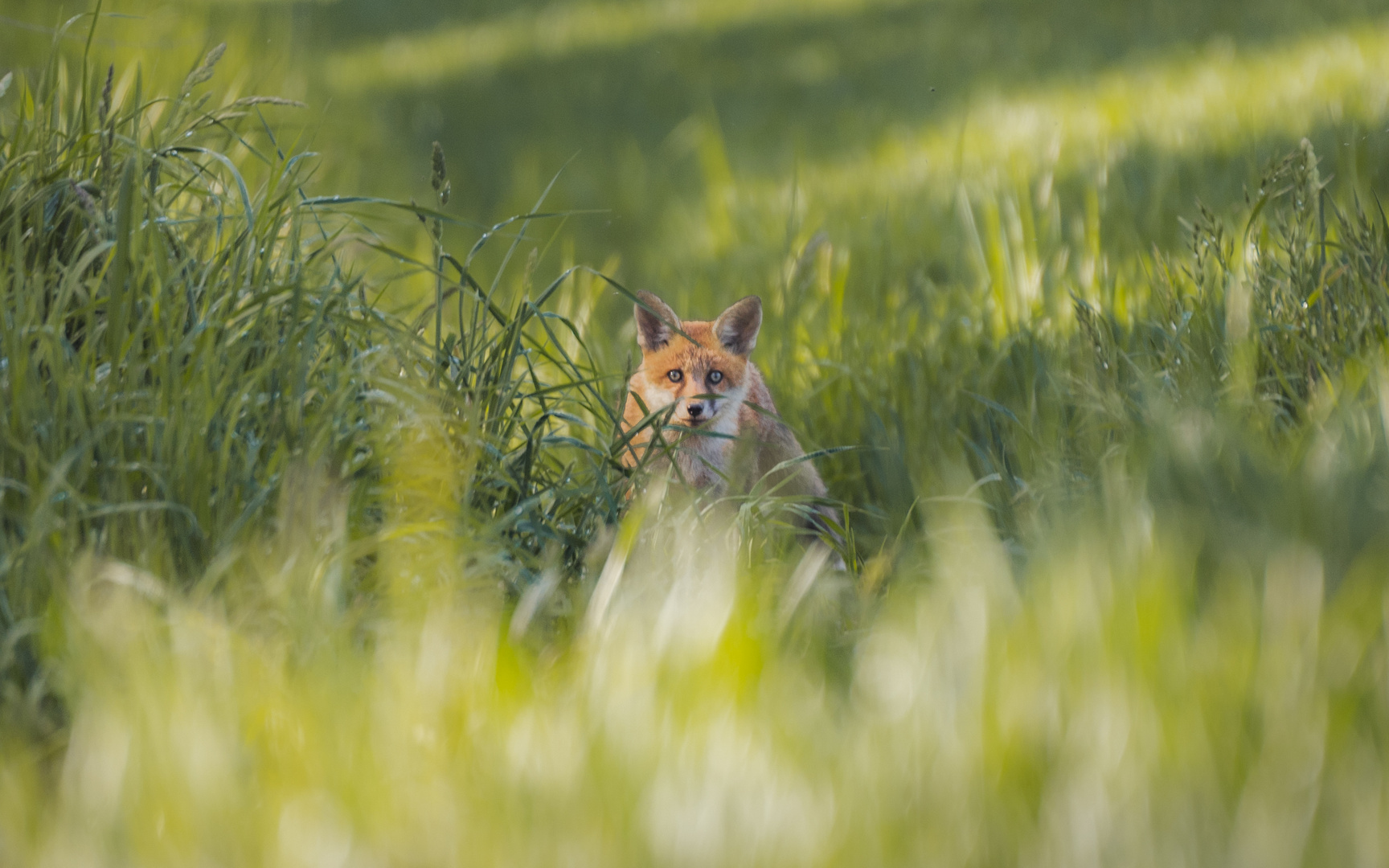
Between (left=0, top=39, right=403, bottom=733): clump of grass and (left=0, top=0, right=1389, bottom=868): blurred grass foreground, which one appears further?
(left=0, top=39, right=403, bottom=733): clump of grass

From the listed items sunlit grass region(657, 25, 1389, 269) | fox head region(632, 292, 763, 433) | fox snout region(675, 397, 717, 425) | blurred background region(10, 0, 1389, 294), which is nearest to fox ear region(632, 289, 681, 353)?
fox head region(632, 292, 763, 433)

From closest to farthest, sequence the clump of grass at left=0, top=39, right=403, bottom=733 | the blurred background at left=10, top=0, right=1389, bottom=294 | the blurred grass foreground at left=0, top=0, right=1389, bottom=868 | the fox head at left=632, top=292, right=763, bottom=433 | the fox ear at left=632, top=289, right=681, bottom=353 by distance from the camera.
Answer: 1. the blurred grass foreground at left=0, top=0, right=1389, bottom=868
2. the clump of grass at left=0, top=39, right=403, bottom=733
3. the fox head at left=632, top=292, right=763, bottom=433
4. the fox ear at left=632, top=289, right=681, bottom=353
5. the blurred background at left=10, top=0, right=1389, bottom=294

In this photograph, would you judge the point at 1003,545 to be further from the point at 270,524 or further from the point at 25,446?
the point at 25,446

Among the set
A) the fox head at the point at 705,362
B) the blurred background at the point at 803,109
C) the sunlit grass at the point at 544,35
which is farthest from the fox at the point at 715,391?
the sunlit grass at the point at 544,35

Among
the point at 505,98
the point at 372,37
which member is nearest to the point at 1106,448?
the point at 505,98

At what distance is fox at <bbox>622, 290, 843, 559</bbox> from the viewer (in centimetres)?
323

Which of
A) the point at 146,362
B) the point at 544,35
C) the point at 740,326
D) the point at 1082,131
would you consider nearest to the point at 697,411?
the point at 740,326

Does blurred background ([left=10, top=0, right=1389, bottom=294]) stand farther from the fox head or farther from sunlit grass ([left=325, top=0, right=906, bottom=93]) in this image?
the fox head

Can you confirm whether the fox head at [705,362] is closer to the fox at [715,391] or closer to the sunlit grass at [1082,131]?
the fox at [715,391]

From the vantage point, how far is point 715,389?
3582 millimetres

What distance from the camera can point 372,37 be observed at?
15.1m

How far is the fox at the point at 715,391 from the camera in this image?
3230 millimetres

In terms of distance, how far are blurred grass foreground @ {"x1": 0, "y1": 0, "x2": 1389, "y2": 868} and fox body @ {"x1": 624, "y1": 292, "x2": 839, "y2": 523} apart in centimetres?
18

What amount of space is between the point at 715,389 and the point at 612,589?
6.51 feet
